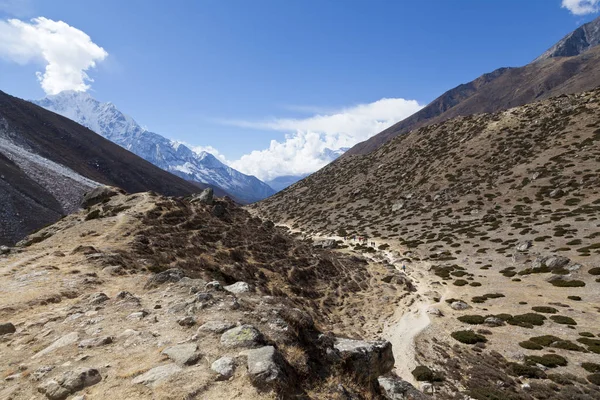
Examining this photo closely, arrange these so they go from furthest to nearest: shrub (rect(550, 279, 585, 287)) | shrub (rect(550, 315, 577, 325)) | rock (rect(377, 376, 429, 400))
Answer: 1. shrub (rect(550, 279, 585, 287))
2. shrub (rect(550, 315, 577, 325))
3. rock (rect(377, 376, 429, 400))

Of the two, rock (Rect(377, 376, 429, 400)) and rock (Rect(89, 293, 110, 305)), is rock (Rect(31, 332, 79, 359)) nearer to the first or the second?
rock (Rect(89, 293, 110, 305))

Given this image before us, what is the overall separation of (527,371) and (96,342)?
2653 cm

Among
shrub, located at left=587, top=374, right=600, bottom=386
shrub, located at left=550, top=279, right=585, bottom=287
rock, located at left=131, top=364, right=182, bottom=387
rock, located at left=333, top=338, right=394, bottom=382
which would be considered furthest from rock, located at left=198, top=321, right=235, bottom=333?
shrub, located at left=550, top=279, right=585, bottom=287

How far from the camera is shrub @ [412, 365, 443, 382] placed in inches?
831

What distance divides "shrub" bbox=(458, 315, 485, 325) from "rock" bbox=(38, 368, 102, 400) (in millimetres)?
32863

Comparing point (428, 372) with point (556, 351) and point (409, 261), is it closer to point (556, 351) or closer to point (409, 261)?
point (556, 351)

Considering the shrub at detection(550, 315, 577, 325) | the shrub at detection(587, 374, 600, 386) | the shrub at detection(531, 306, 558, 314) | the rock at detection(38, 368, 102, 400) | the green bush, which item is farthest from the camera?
the shrub at detection(531, 306, 558, 314)

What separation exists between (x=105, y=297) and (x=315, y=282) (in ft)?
86.1

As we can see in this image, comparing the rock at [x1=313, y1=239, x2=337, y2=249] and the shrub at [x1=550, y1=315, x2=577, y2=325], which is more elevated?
the shrub at [x1=550, y1=315, x2=577, y2=325]

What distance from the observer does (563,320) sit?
93.4 ft

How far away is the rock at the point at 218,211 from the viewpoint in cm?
4485

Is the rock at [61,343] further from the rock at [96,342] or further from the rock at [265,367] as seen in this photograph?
the rock at [265,367]

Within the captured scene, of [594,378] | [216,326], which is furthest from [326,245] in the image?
[216,326]

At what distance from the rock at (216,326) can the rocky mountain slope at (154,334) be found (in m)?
0.05
